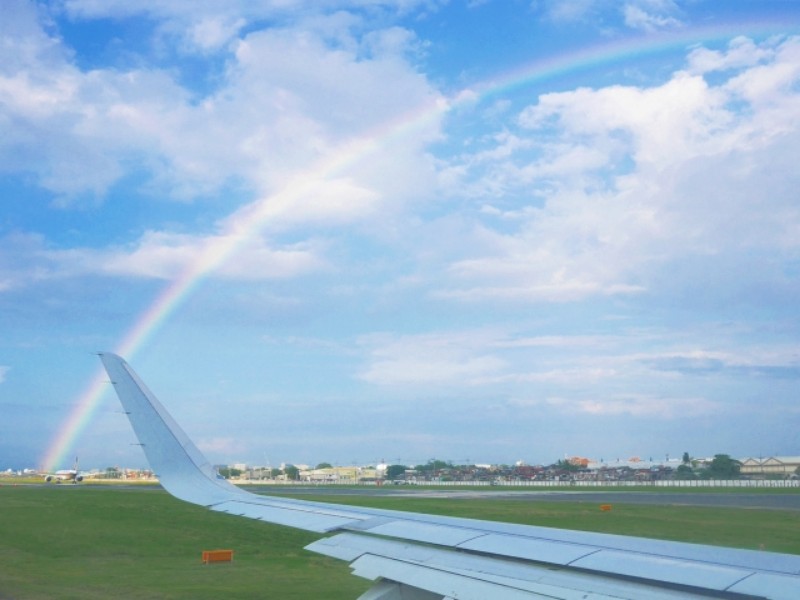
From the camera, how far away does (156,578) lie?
59.8ft

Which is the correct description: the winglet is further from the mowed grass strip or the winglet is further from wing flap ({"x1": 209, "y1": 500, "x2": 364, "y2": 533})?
the mowed grass strip

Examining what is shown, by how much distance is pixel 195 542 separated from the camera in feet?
87.8

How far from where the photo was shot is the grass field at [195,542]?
16.7 meters

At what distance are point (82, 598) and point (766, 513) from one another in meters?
33.1

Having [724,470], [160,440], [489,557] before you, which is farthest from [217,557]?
[724,470]

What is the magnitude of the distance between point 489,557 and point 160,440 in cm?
494

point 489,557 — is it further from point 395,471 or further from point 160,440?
point 395,471

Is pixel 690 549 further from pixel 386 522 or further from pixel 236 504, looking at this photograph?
pixel 236 504

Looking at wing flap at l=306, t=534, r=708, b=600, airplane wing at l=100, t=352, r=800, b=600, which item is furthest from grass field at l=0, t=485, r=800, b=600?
wing flap at l=306, t=534, r=708, b=600

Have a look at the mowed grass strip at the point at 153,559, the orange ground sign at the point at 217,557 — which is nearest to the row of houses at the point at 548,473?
the mowed grass strip at the point at 153,559

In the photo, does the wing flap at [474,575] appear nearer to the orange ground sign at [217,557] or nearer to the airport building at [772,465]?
the orange ground sign at [217,557]

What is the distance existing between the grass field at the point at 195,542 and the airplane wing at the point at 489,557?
708 cm

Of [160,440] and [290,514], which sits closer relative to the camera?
[290,514]

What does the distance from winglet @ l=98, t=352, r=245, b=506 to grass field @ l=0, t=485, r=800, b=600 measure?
639 cm
